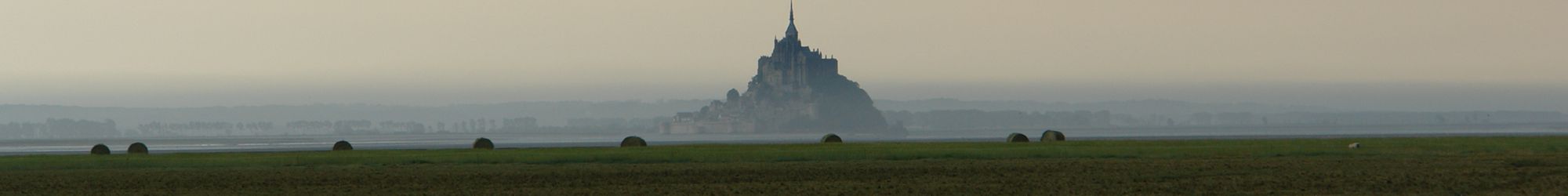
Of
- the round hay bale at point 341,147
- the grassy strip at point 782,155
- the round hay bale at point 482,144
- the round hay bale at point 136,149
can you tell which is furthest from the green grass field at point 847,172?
the round hay bale at point 482,144

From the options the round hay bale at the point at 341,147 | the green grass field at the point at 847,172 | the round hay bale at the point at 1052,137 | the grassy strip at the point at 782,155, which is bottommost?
the green grass field at the point at 847,172

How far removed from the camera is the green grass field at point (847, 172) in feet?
106

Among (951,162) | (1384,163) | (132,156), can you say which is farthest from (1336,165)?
(132,156)

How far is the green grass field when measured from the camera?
3238 cm

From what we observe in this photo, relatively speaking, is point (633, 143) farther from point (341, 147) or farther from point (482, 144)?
point (341, 147)

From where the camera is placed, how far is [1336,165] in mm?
39531

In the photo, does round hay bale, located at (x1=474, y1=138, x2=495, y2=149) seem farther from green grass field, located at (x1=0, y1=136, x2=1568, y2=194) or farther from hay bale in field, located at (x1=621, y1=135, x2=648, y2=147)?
green grass field, located at (x1=0, y1=136, x2=1568, y2=194)

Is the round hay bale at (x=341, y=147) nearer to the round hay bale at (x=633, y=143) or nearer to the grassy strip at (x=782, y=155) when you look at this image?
the round hay bale at (x=633, y=143)

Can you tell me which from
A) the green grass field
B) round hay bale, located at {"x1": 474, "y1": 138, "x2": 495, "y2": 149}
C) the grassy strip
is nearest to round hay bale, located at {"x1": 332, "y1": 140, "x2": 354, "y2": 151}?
round hay bale, located at {"x1": 474, "y1": 138, "x2": 495, "y2": 149}

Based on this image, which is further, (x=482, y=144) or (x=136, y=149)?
(x=482, y=144)

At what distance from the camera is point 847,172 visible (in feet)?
126

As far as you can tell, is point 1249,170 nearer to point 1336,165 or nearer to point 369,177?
point 1336,165

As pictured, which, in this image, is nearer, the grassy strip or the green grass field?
the green grass field

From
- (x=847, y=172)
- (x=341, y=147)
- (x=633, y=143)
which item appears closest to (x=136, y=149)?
(x=341, y=147)
